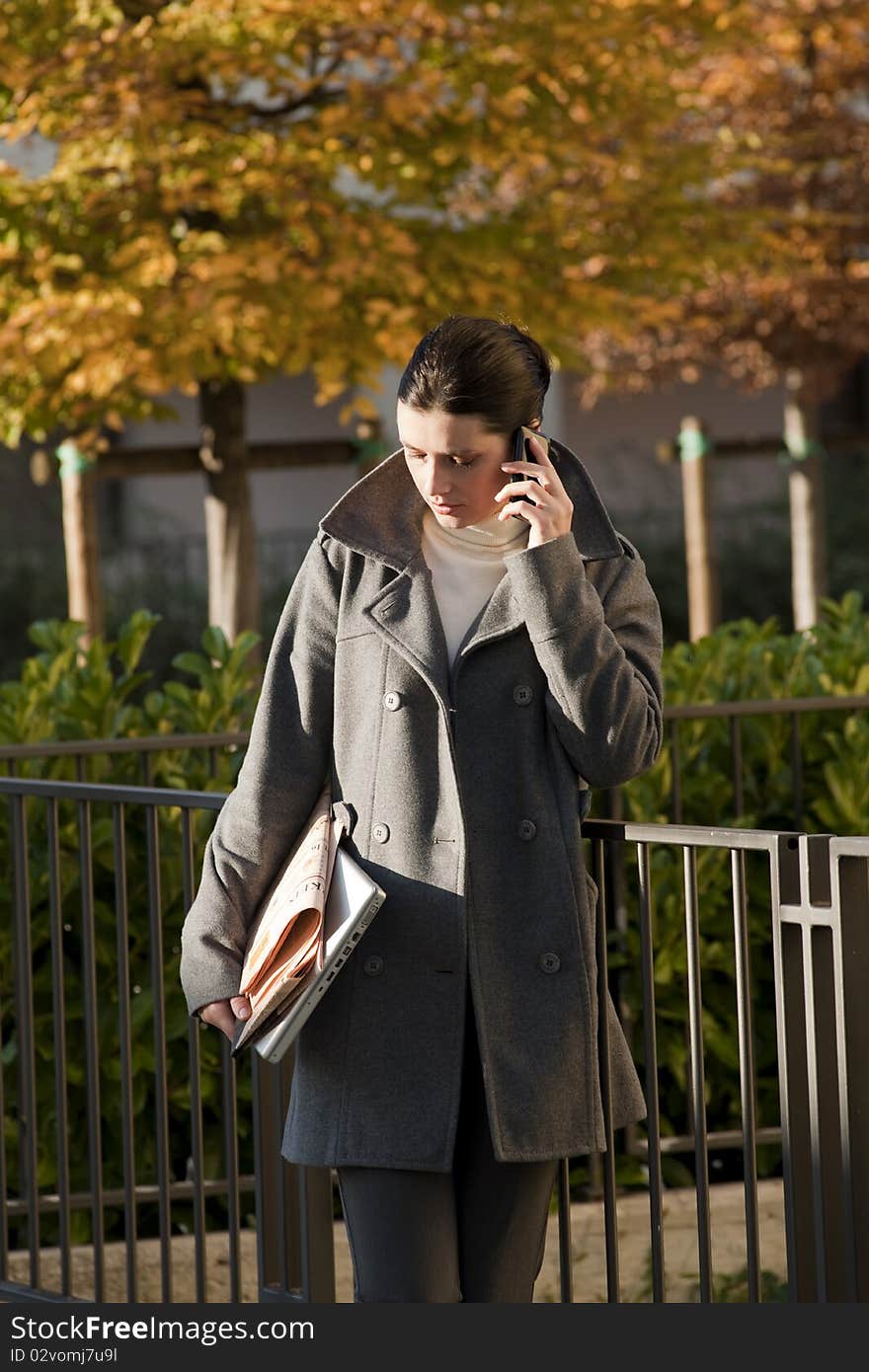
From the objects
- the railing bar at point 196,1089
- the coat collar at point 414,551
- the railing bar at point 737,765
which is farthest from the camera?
the railing bar at point 737,765

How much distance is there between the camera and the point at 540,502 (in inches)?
107

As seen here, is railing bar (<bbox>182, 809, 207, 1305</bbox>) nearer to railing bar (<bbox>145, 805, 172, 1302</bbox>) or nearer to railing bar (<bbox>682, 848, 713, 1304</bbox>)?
railing bar (<bbox>145, 805, 172, 1302</bbox>)

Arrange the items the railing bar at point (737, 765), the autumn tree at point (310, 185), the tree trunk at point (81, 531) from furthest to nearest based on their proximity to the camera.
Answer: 1. the tree trunk at point (81, 531)
2. the autumn tree at point (310, 185)
3. the railing bar at point (737, 765)

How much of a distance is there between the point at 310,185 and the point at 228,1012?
575 centimetres

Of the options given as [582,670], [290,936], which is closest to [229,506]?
[290,936]

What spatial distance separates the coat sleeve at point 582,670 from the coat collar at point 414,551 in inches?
2.3


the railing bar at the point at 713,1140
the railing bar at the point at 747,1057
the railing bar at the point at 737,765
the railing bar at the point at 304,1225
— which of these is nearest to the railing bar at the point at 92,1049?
the railing bar at the point at 304,1225

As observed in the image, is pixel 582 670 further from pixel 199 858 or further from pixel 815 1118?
pixel 199 858

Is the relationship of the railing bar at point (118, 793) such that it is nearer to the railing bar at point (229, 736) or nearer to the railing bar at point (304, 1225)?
the railing bar at point (229, 736)

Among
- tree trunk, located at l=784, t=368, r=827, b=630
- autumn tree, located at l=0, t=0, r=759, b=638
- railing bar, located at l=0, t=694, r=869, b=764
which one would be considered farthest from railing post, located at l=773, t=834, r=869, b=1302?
tree trunk, located at l=784, t=368, r=827, b=630

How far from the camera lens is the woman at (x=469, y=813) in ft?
8.95

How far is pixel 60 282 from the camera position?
27.2 feet

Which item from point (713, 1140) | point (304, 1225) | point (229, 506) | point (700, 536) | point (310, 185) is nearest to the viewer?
point (304, 1225)

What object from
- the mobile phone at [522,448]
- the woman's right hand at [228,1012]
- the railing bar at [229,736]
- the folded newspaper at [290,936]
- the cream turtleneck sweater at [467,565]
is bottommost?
the woman's right hand at [228,1012]
